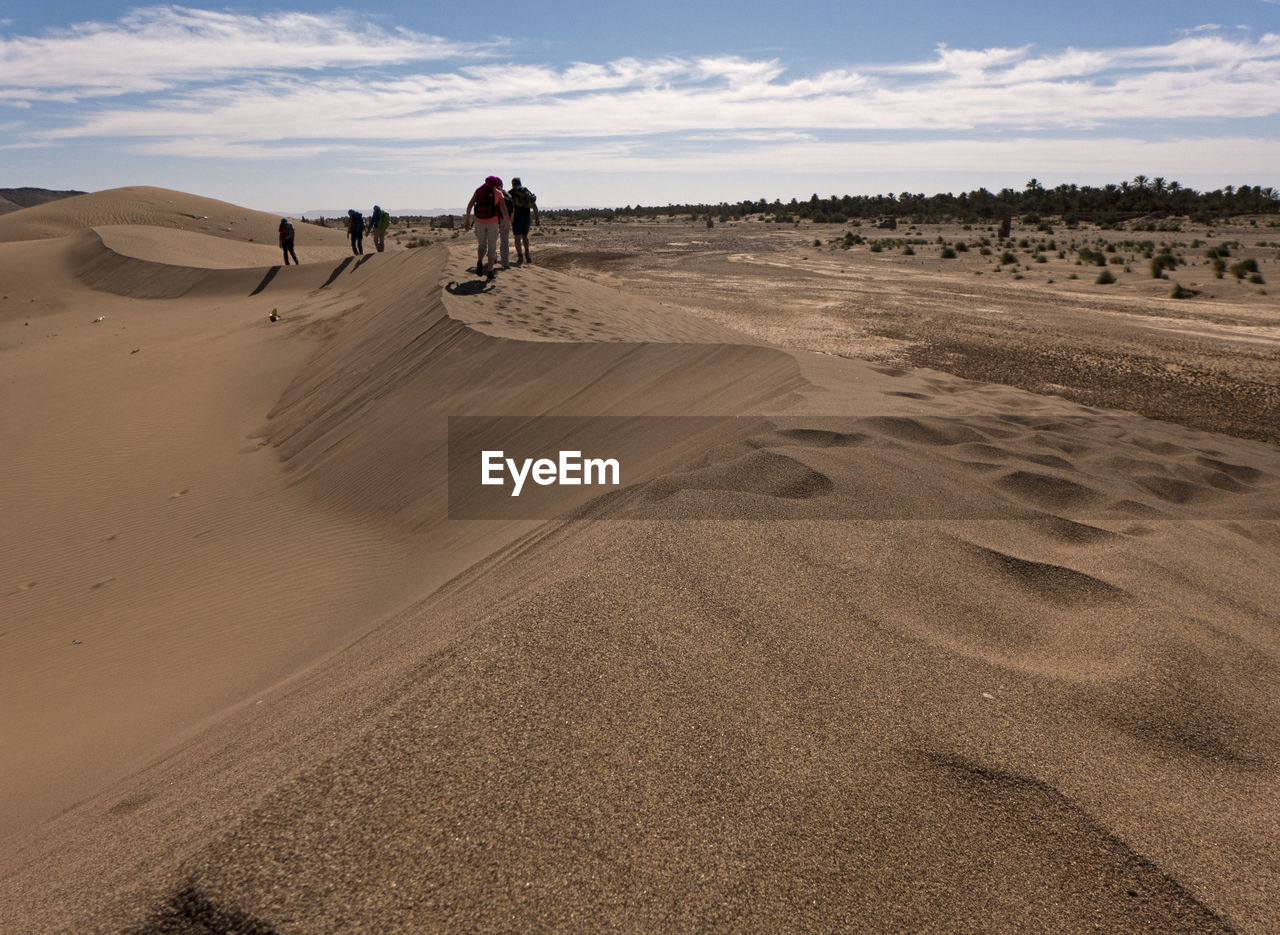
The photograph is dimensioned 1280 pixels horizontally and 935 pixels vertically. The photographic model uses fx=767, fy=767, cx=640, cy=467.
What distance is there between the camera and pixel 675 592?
3.20 metres

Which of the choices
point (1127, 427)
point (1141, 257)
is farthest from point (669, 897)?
point (1141, 257)

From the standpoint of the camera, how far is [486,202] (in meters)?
11.0

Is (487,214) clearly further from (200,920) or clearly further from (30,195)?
(30,195)

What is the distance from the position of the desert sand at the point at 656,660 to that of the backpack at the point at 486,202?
2668 mm

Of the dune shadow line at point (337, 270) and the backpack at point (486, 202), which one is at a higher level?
the backpack at point (486, 202)

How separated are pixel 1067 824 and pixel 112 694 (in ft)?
15.6

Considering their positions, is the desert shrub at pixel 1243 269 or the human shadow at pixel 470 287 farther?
the desert shrub at pixel 1243 269

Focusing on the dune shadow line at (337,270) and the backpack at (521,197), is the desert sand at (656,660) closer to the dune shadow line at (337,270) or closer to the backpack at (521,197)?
the backpack at (521,197)

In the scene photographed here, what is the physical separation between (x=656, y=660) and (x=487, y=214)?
968cm

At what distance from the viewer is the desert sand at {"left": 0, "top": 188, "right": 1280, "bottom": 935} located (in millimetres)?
1916

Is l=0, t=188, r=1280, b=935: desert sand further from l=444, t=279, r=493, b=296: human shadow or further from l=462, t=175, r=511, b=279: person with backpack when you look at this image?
l=462, t=175, r=511, b=279: person with backpack

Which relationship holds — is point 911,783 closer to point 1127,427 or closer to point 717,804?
point 717,804

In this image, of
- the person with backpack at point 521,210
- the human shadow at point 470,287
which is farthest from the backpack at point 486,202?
the person with backpack at point 521,210

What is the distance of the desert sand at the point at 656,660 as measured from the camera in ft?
6.29
